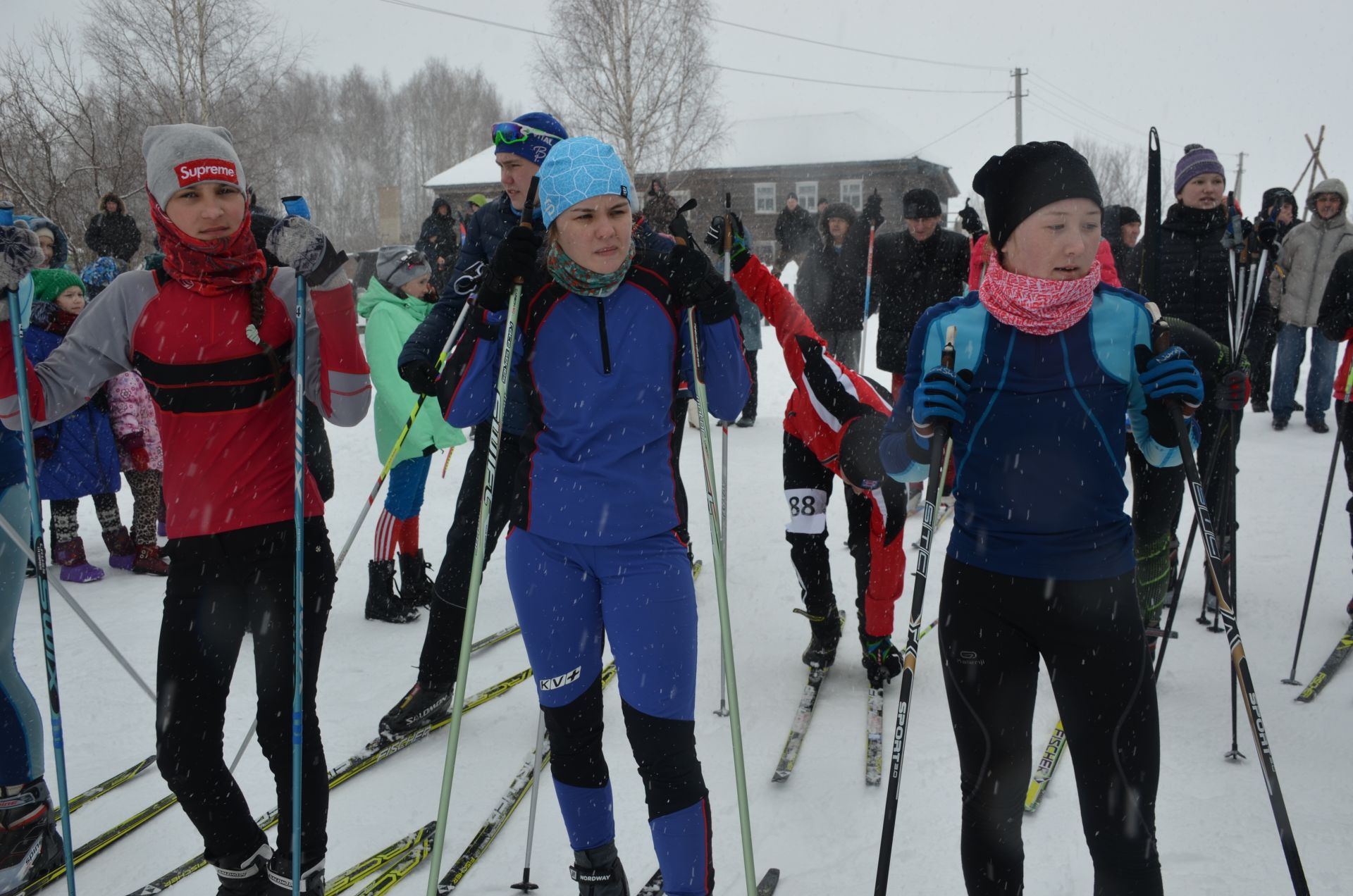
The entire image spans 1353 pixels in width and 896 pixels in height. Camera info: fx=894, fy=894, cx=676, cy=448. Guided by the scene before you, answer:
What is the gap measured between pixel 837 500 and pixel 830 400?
14.0 ft

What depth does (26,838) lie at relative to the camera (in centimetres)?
288

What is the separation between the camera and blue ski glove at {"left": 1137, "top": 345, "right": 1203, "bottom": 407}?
1.97 m

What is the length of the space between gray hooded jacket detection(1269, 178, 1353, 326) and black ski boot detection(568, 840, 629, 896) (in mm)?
7368

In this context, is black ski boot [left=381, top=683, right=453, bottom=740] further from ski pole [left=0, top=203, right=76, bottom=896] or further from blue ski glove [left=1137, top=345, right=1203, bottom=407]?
blue ski glove [left=1137, top=345, right=1203, bottom=407]

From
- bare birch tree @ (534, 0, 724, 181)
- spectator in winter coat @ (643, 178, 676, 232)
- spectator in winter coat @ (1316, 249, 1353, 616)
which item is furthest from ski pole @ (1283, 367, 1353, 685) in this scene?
bare birch tree @ (534, 0, 724, 181)

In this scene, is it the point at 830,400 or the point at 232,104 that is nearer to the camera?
the point at 830,400

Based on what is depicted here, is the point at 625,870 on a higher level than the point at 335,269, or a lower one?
lower

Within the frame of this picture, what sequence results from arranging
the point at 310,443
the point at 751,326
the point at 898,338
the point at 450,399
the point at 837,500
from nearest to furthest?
the point at 450,399
the point at 310,443
the point at 898,338
the point at 837,500
the point at 751,326

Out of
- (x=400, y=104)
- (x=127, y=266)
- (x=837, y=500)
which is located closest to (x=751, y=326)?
(x=837, y=500)

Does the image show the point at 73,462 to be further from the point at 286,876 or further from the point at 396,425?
the point at 286,876

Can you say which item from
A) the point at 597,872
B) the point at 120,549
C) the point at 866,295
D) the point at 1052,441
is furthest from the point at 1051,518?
the point at 866,295

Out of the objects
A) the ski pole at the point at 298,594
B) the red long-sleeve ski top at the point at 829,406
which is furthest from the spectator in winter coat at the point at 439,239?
the ski pole at the point at 298,594

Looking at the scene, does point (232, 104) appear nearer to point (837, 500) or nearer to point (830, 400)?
point (837, 500)

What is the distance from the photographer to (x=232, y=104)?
856 inches
